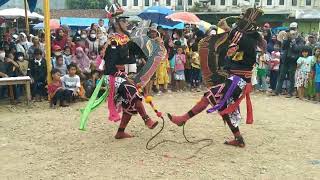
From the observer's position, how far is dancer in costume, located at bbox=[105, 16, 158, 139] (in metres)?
6.39

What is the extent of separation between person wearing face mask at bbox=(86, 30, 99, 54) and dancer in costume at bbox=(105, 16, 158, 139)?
461 cm

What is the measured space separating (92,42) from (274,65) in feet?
15.2

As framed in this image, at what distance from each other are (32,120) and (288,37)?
21.2 feet

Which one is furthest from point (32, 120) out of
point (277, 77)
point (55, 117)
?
point (277, 77)

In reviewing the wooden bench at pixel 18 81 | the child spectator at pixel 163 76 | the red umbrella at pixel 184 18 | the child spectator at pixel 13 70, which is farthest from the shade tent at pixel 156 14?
the wooden bench at pixel 18 81

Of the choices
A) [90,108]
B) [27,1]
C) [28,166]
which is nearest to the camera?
[28,166]

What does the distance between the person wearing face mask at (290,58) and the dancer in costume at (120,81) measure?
18.3 feet

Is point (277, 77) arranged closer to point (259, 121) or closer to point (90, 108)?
point (259, 121)

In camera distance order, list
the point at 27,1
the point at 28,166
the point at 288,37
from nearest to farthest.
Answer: the point at 28,166, the point at 288,37, the point at 27,1

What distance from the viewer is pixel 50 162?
5.70m

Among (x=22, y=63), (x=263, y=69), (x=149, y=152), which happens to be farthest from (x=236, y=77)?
(x=22, y=63)

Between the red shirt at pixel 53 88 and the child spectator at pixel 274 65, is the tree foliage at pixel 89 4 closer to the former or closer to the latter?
the child spectator at pixel 274 65

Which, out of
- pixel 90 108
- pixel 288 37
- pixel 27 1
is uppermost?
pixel 27 1

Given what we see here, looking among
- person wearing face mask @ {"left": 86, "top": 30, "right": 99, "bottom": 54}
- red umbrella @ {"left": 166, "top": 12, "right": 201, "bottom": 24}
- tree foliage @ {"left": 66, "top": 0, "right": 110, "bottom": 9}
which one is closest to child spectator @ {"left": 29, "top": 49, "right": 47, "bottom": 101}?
person wearing face mask @ {"left": 86, "top": 30, "right": 99, "bottom": 54}
